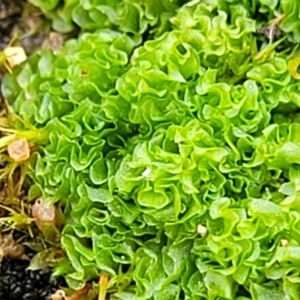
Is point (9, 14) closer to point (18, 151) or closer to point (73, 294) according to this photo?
point (18, 151)

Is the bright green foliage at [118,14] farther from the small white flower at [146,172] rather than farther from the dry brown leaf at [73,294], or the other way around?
the dry brown leaf at [73,294]

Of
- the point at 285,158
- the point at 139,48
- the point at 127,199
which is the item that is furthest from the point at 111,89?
the point at 285,158

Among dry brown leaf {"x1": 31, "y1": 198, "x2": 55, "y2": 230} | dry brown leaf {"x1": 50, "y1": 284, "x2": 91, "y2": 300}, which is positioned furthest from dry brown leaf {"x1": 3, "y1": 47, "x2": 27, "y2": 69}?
dry brown leaf {"x1": 50, "y1": 284, "x2": 91, "y2": 300}

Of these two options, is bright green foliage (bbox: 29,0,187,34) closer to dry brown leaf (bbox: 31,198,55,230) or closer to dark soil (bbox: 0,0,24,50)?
dark soil (bbox: 0,0,24,50)

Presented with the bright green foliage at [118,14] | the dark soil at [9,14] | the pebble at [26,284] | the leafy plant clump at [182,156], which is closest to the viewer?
the leafy plant clump at [182,156]

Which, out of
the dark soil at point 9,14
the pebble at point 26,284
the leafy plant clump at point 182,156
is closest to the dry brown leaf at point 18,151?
the leafy plant clump at point 182,156
